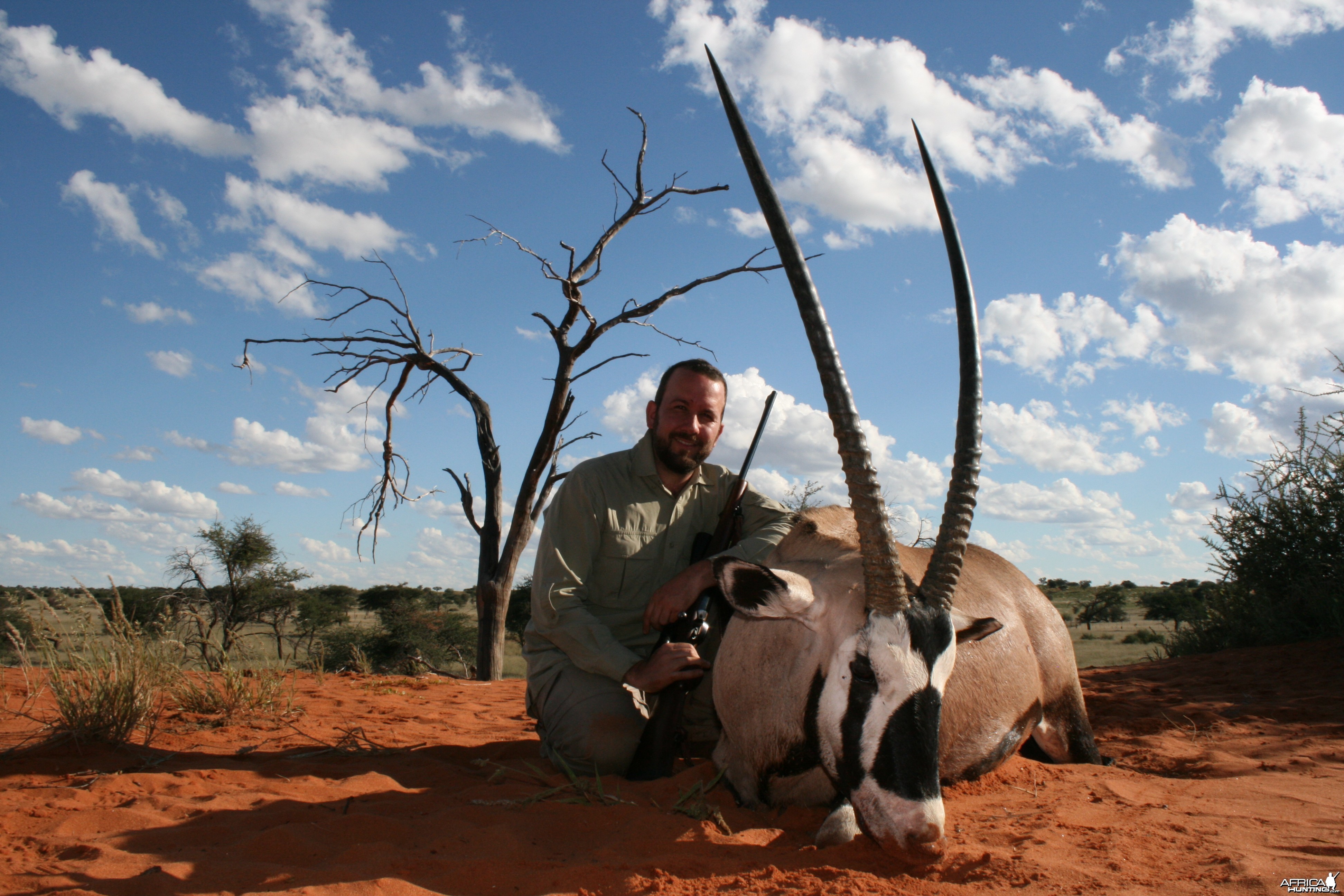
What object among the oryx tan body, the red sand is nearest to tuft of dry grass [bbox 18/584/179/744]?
the red sand

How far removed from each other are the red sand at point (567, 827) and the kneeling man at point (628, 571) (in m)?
0.37

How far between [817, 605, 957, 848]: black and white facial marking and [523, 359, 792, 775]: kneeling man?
1.14m

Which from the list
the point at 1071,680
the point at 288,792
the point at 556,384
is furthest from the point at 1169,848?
the point at 556,384

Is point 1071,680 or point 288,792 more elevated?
point 1071,680

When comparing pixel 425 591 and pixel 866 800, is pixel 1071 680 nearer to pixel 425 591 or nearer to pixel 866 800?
pixel 866 800

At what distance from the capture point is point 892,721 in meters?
2.59

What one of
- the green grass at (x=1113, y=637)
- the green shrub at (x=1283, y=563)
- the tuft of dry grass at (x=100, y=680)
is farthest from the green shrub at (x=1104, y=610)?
the tuft of dry grass at (x=100, y=680)

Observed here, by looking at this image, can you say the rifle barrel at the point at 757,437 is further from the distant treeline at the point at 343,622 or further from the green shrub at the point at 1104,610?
the green shrub at the point at 1104,610

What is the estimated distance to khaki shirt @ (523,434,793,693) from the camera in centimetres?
429

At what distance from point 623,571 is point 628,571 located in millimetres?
32

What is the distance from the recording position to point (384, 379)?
967 centimetres

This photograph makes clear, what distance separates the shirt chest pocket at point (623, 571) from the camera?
4625 millimetres

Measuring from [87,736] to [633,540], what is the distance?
3.30 metres

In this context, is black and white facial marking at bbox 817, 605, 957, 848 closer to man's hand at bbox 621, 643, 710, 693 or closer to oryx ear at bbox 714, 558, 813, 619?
oryx ear at bbox 714, 558, 813, 619
